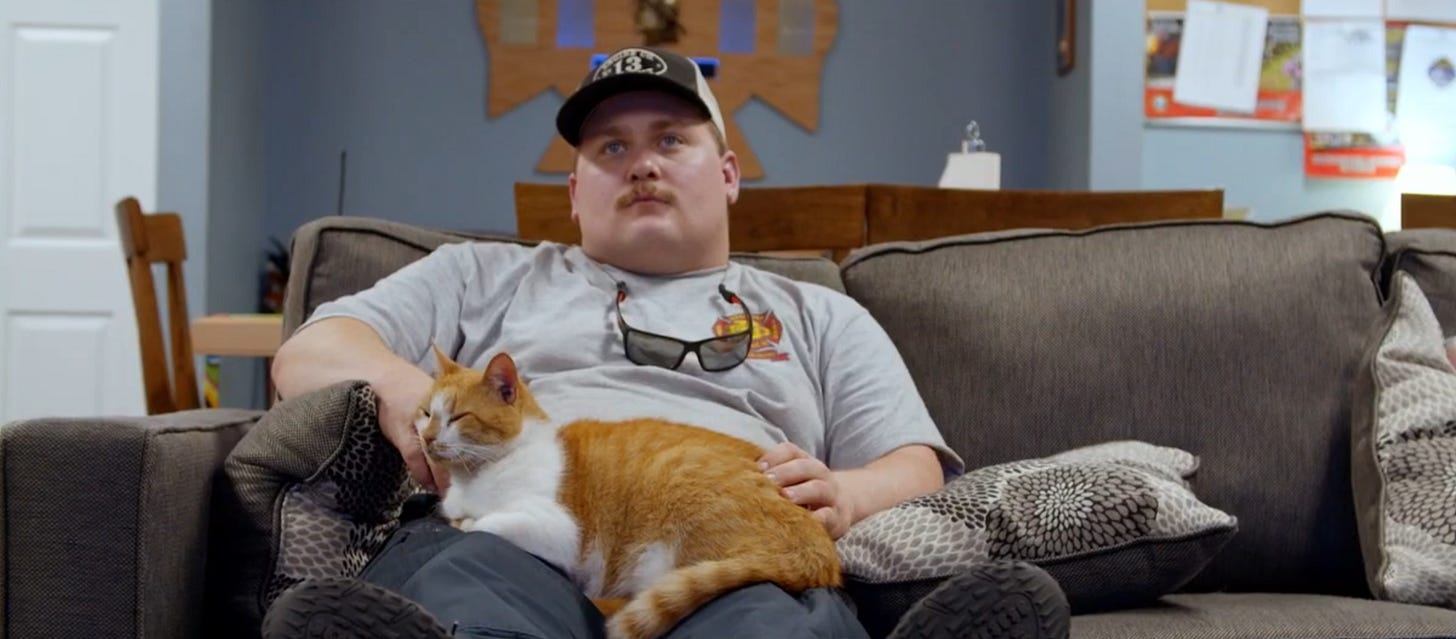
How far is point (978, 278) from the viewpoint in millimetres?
1879

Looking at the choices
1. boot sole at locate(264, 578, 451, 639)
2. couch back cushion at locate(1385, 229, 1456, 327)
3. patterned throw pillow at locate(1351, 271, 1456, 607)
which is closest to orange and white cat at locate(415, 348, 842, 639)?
boot sole at locate(264, 578, 451, 639)

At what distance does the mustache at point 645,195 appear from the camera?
1692 mm

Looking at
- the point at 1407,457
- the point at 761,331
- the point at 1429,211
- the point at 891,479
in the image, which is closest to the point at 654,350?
the point at 761,331

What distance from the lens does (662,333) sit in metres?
1.65

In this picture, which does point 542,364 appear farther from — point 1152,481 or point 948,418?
point 1152,481

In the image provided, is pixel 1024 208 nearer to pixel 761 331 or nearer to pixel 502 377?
pixel 761 331

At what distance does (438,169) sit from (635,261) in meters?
3.54

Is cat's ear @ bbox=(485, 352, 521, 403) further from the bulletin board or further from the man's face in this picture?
the bulletin board

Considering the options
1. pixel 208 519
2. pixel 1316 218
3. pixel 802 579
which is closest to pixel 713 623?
pixel 802 579

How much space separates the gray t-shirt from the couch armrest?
0.42 m

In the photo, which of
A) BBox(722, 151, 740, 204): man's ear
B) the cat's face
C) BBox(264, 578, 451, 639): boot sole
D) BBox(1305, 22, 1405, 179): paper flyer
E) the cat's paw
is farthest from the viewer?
BBox(1305, 22, 1405, 179): paper flyer

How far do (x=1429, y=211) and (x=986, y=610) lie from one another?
180 centimetres

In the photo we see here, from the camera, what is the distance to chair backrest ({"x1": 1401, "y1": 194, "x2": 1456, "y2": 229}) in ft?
7.81

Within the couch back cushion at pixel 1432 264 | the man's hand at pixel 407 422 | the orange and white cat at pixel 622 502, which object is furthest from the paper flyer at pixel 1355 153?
the man's hand at pixel 407 422
